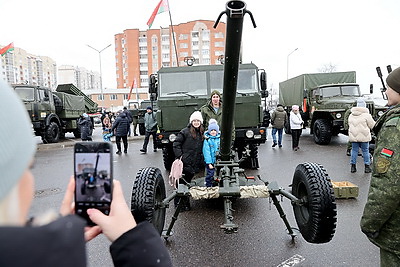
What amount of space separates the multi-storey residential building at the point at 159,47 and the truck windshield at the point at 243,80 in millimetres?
57652

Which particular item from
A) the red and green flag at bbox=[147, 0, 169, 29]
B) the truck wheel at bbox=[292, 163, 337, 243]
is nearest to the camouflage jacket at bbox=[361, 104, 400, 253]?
the truck wheel at bbox=[292, 163, 337, 243]

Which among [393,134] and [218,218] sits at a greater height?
[393,134]

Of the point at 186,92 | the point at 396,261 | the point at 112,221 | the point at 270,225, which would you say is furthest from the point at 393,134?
the point at 186,92

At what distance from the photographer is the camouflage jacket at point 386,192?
6.05ft

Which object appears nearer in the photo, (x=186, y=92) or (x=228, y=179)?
(x=228, y=179)

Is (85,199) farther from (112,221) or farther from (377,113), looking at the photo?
(377,113)

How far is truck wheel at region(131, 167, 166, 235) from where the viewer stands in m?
2.99

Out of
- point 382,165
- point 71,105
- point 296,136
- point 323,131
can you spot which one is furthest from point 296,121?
point 71,105

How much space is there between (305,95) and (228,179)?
10.1 m

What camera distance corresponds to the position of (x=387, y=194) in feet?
6.09

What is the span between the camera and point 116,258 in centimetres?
89

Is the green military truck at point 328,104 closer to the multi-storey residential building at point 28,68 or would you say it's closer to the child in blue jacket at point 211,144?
the child in blue jacket at point 211,144

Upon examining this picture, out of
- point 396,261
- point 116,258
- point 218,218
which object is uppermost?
point 116,258

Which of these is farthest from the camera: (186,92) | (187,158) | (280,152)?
(280,152)
